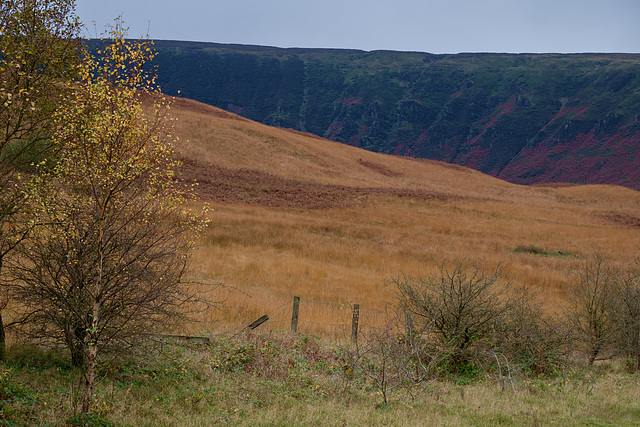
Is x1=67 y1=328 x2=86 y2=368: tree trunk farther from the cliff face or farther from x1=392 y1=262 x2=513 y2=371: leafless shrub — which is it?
the cliff face

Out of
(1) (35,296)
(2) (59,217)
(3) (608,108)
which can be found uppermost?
(3) (608,108)

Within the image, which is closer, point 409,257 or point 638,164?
point 409,257

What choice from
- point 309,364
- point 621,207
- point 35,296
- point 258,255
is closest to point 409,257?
point 258,255

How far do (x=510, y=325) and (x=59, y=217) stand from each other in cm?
1079

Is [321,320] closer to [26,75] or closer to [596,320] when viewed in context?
[596,320]

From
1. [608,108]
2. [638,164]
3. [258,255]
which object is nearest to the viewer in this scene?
[258,255]

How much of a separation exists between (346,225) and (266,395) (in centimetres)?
2611

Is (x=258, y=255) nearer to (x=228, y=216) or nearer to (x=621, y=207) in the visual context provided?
(x=228, y=216)

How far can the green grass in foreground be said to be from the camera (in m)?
7.93

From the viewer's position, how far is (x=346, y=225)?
115ft

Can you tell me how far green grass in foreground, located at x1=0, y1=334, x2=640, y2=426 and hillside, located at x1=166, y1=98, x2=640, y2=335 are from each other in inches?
138

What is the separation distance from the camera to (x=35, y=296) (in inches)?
346

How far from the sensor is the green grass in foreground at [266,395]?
793 cm

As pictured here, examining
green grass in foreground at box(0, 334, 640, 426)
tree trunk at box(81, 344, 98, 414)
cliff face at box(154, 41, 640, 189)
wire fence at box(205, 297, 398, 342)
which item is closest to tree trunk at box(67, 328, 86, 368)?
green grass in foreground at box(0, 334, 640, 426)
